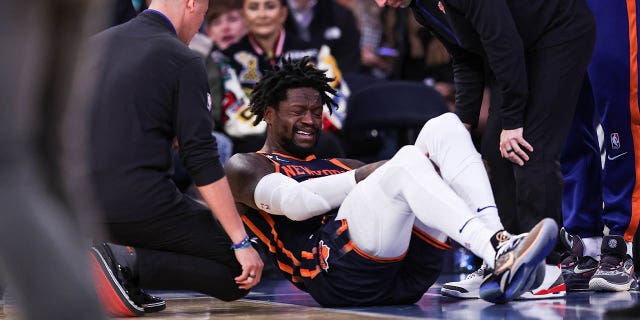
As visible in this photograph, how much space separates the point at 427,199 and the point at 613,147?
54.0 inches

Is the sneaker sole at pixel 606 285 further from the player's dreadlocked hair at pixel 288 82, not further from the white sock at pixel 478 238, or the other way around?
the player's dreadlocked hair at pixel 288 82

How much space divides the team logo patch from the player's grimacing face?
60 cm

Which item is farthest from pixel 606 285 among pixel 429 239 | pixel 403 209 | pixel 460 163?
pixel 403 209

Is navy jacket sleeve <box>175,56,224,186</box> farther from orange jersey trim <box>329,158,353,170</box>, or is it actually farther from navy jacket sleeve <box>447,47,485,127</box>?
navy jacket sleeve <box>447,47,485,127</box>

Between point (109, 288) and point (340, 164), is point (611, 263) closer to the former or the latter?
point (340, 164)

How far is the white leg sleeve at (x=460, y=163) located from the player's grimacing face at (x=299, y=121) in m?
0.70

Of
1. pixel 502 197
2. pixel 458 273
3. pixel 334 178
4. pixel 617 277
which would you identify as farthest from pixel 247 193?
pixel 458 273

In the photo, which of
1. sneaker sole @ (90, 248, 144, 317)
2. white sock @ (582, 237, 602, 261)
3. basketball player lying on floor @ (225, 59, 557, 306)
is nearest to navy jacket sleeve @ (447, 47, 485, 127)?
basketball player lying on floor @ (225, 59, 557, 306)

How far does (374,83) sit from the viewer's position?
6.60m

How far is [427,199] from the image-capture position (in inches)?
116

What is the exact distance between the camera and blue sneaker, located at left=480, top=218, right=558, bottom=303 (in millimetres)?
2604

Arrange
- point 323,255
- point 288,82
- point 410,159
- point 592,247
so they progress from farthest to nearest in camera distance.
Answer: point 592,247, point 288,82, point 323,255, point 410,159

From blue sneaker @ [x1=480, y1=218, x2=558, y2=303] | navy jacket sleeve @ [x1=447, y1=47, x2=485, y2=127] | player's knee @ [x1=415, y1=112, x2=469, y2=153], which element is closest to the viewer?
blue sneaker @ [x1=480, y1=218, x2=558, y2=303]

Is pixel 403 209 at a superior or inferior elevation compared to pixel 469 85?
inferior
